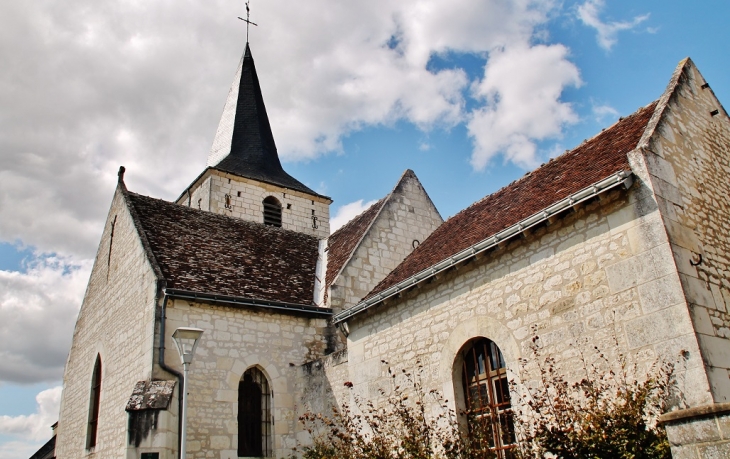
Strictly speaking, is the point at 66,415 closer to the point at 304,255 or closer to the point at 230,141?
the point at 304,255

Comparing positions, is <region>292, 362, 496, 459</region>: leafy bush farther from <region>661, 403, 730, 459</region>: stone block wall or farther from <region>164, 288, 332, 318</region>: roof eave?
<region>661, 403, 730, 459</region>: stone block wall

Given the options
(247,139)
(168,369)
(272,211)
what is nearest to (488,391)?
(168,369)

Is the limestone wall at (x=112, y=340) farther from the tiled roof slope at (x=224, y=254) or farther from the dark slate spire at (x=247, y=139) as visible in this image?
the dark slate spire at (x=247, y=139)

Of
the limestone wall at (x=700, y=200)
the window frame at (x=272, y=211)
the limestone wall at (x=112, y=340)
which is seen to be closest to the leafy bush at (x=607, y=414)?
the limestone wall at (x=700, y=200)

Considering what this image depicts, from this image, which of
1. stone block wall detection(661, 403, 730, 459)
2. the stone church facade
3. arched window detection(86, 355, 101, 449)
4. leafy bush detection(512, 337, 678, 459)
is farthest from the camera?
arched window detection(86, 355, 101, 449)

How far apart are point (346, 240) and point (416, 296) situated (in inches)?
220

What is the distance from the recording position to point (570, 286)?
7410mm

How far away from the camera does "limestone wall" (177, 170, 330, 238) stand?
67.6 ft

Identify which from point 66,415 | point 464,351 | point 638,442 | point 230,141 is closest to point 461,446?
point 464,351

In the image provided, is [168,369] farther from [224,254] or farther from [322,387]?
[224,254]

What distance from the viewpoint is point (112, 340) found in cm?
1249

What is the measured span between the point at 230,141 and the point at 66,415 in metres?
12.2

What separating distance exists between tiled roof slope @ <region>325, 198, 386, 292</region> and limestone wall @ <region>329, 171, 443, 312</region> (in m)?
0.26

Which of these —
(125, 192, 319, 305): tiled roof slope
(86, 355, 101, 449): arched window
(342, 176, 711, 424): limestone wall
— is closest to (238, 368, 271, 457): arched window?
(125, 192, 319, 305): tiled roof slope
